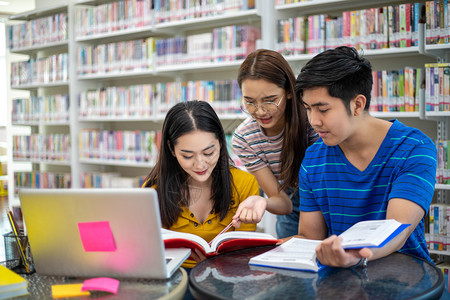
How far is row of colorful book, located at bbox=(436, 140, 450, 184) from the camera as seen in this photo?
8.41 feet

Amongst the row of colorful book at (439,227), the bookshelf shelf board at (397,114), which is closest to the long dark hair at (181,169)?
the bookshelf shelf board at (397,114)

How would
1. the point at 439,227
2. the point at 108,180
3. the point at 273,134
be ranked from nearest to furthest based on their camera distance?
the point at 273,134
the point at 439,227
the point at 108,180

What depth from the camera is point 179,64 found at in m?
3.68

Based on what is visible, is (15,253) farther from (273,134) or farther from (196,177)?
(273,134)

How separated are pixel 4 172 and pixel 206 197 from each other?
701 cm

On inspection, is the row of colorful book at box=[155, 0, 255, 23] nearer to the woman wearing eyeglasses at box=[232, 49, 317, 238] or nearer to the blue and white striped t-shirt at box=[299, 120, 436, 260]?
the woman wearing eyeglasses at box=[232, 49, 317, 238]

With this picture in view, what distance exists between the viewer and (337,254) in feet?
Result: 3.22

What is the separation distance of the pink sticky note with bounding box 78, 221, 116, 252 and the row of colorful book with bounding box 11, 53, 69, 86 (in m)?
3.80

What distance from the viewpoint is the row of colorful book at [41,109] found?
179 inches

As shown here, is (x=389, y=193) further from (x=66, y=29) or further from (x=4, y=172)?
(x=4, y=172)

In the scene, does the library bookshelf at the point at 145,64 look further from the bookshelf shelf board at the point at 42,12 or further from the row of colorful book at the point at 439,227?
the row of colorful book at the point at 439,227

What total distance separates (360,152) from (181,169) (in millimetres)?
653

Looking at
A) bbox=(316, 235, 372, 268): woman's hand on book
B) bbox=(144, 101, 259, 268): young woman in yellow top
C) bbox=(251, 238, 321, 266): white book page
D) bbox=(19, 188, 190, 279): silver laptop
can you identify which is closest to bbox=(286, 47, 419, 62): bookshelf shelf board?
bbox=(144, 101, 259, 268): young woman in yellow top

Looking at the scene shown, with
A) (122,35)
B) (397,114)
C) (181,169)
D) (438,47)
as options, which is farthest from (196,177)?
(122,35)
